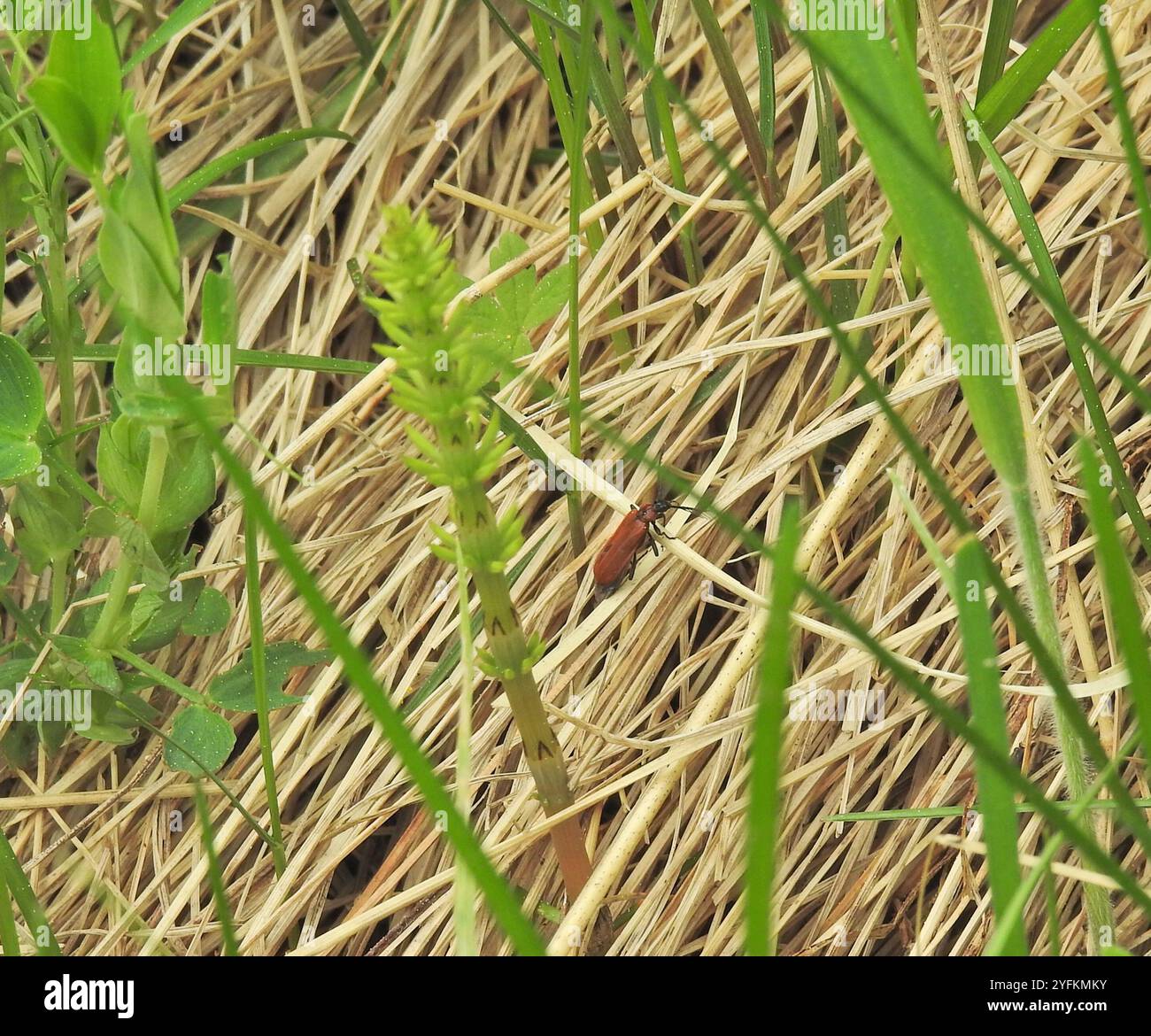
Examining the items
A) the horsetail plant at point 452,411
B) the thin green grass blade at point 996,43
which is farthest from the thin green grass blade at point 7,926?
the thin green grass blade at point 996,43

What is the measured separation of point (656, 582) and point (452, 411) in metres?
0.78

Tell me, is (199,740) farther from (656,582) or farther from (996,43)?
(996,43)

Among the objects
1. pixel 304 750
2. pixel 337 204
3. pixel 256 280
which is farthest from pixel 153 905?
pixel 337 204

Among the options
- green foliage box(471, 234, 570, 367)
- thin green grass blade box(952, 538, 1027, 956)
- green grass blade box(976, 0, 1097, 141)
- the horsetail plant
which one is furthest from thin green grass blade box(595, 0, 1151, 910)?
green foliage box(471, 234, 570, 367)

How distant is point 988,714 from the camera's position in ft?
1.96

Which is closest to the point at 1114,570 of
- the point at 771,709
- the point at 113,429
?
the point at 771,709

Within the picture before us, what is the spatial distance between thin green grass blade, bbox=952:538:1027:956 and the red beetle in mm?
745

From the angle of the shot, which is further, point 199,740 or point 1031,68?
point 199,740

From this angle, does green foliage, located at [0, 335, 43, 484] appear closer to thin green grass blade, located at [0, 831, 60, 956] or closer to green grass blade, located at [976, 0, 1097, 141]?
thin green grass blade, located at [0, 831, 60, 956]

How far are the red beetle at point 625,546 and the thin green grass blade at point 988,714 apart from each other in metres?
0.74

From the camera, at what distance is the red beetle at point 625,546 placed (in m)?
1.36

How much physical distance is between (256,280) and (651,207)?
0.77 metres

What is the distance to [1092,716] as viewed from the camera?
121cm
